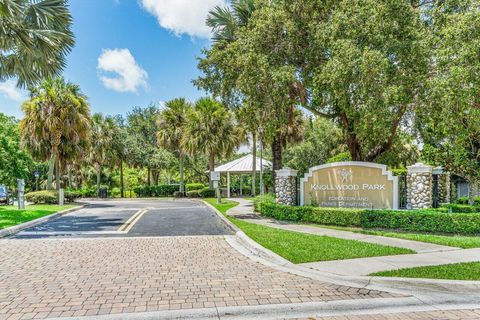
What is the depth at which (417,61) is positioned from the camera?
12.3 m

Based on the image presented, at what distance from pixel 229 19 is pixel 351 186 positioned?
10.4 m

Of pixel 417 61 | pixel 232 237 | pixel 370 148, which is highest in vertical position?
pixel 417 61

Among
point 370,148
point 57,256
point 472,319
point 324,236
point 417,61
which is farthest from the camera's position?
point 370,148

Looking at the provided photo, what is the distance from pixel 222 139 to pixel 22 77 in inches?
752

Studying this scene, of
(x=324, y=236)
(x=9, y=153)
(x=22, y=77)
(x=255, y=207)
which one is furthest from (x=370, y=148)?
(x=9, y=153)

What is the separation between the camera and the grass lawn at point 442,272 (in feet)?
20.8

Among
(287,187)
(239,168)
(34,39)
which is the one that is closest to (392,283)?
(287,187)

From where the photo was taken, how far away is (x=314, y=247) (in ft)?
30.0

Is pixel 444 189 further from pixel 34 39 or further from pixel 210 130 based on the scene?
pixel 210 130

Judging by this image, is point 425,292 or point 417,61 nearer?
point 425,292

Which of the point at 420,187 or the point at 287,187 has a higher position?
the point at 420,187

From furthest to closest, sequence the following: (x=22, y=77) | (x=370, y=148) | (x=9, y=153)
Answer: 1. (x=9, y=153)
2. (x=370, y=148)
3. (x=22, y=77)

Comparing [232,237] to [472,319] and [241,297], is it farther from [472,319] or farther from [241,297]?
[472,319]

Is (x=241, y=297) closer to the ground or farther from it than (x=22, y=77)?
closer to the ground
